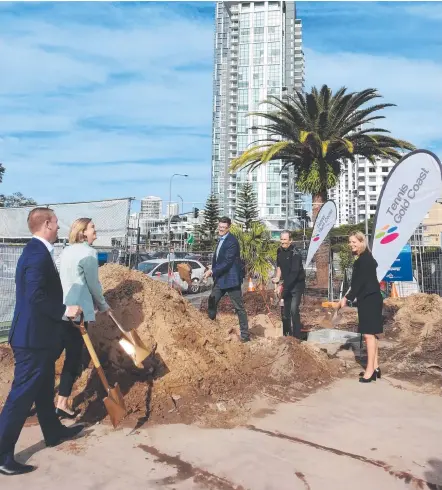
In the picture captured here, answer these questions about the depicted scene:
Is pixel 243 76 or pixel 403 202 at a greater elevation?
Result: pixel 243 76

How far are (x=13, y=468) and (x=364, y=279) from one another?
410 cm

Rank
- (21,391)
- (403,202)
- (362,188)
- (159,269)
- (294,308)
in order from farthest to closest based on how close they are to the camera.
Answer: (362,188) < (159,269) < (403,202) < (294,308) < (21,391)

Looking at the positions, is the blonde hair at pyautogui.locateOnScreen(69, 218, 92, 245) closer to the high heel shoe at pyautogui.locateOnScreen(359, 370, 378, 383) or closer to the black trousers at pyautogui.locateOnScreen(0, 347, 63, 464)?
the black trousers at pyautogui.locateOnScreen(0, 347, 63, 464)

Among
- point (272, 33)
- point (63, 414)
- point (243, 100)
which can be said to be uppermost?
point (272, 33)

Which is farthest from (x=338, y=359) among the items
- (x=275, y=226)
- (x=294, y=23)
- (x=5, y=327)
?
(x=294, y=23)

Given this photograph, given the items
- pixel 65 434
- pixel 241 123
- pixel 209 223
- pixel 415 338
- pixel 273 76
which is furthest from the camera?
pixel 241 123

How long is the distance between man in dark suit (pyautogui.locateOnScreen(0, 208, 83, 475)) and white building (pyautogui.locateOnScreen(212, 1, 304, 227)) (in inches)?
4227

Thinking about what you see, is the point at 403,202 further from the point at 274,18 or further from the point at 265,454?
the point at 274,18

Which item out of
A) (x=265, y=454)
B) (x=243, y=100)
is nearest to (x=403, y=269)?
(x=265, y=454)

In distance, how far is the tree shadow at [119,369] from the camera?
13.7 feet

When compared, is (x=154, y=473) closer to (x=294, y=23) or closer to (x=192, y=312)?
(x=192, y=312)

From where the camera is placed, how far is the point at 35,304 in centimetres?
323

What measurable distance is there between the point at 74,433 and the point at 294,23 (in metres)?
141

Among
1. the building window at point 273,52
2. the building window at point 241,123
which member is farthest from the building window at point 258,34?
the building window at point 241,123
